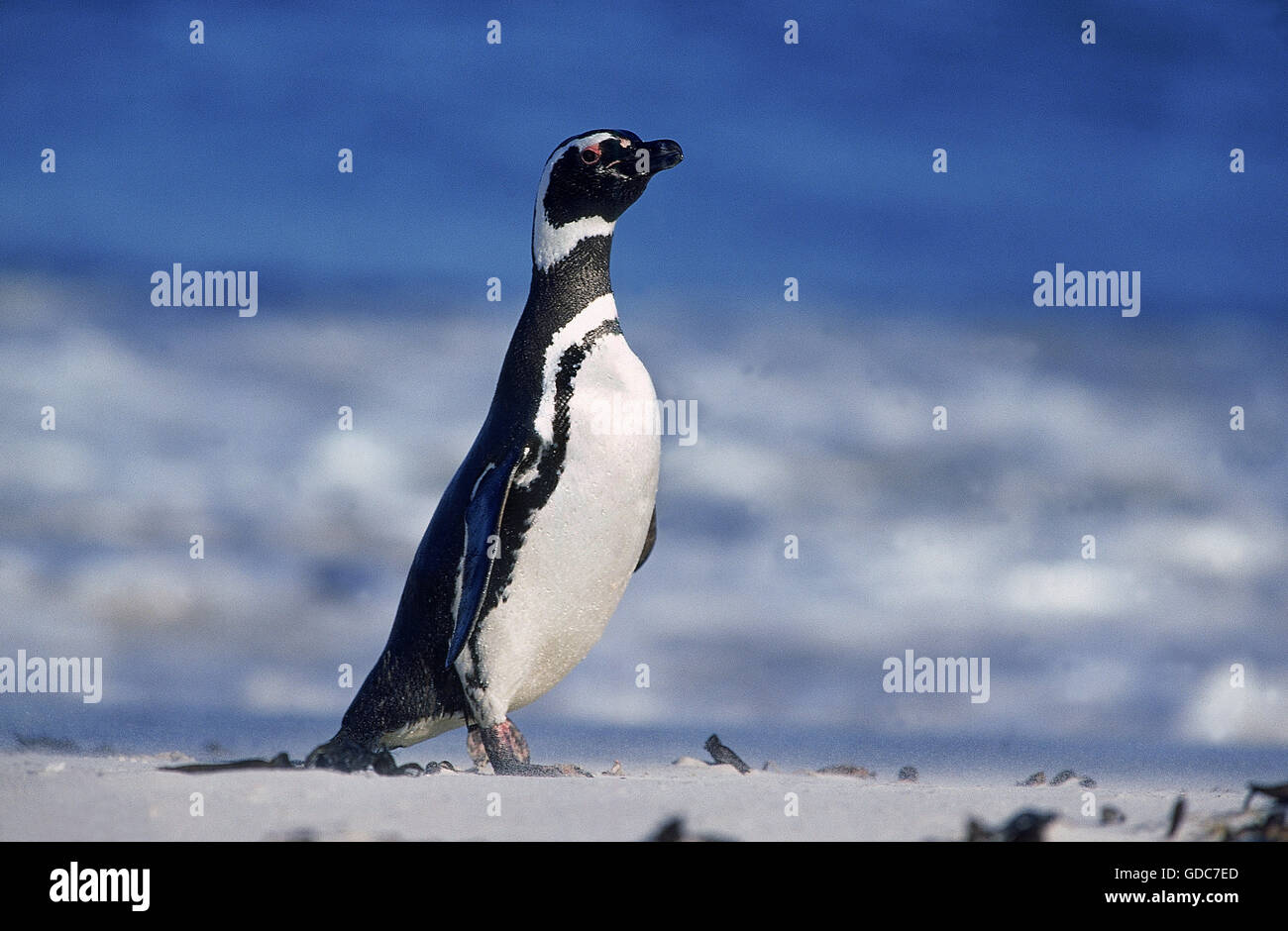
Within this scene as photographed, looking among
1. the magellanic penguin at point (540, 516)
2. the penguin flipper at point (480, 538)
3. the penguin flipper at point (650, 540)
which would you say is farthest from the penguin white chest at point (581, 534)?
the penguin flipper at point (650, 540)

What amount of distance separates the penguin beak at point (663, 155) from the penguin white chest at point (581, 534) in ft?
2.55

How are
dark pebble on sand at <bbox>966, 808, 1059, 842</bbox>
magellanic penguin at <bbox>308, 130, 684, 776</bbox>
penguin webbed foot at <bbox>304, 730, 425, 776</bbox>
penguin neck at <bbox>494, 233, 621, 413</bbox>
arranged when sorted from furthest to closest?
penguin neck at <bbox>494, 233, 621, 413</bbox> → magellanic penguin at <bbox>308, 130, 684, 776</bbox> → penguin webbed foot at <bbox>304, 730, 425, 776</bbox> → dark pebble on sand at <bbox>966, 808, 1059, 842</bbox>

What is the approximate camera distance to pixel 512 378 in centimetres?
→ 477

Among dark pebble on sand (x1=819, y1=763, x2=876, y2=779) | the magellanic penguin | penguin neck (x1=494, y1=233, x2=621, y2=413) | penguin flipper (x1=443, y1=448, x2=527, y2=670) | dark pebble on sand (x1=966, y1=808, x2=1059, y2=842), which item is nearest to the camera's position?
dark pebble on sand (x1=966, y1=808, x2=1059, y2=842)

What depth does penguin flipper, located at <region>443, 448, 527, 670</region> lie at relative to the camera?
4.39m

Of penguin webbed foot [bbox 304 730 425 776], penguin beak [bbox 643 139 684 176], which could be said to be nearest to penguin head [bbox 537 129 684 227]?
penguin beak [bbox 643 139 684 176]

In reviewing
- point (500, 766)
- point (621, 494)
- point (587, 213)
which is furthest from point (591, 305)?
point (500, 766)

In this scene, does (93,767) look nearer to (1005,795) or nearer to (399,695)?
(399,695)

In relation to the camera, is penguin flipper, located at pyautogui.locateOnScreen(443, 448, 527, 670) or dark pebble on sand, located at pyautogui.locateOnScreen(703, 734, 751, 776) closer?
penguin flipper, located at pyautogui.locateOnScreen(443, 448, 527, 670)

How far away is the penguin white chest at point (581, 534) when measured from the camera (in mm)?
4508

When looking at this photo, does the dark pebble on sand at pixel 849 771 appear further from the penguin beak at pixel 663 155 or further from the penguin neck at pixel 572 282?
the penguin beak at pixel 663 155

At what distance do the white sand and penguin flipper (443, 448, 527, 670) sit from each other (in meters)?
0.61

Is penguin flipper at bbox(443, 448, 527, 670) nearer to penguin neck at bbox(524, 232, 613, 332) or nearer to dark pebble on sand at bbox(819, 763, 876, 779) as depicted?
penguin neck at bbox(524, 232, 613, 332)
